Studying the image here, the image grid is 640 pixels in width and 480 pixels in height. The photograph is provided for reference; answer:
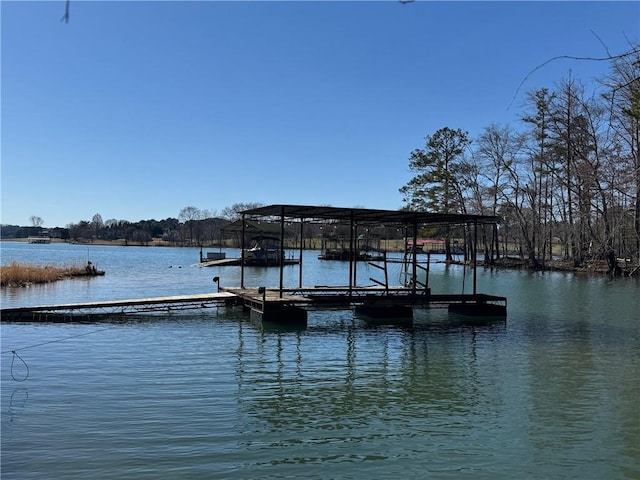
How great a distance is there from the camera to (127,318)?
1812 cm

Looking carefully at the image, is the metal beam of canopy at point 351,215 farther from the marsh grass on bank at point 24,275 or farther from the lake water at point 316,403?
the marsh grass on bank at point 24,275

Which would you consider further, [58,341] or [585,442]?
[58,341]

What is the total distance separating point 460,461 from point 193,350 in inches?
317

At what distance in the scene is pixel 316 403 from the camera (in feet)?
28.8

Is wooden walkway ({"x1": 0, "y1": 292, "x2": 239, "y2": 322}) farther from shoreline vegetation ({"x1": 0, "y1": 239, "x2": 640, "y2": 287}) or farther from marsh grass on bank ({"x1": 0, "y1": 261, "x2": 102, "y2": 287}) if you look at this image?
shoreline vegetation ({"x1": 0, "y1": 239, "x2": 640, "y2": 287})

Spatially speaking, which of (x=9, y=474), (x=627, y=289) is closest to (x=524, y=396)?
(x=9, y=474)

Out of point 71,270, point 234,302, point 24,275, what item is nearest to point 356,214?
point 234,302

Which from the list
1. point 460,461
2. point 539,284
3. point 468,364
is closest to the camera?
point 460,461

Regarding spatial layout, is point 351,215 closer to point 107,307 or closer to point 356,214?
point 356,214

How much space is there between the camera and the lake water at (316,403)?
252 inches

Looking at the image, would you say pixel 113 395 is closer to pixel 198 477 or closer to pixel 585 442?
pixel 198 477

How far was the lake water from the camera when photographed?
21.0ft

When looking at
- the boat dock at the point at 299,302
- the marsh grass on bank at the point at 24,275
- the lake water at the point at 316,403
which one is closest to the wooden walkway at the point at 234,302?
the boat dock at the point at 299,302

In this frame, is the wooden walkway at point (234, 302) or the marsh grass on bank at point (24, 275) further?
the marsh grass on bank at point (24, 275)
